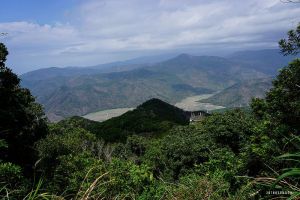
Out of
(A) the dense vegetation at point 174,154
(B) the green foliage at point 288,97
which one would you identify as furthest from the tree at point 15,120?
(B) the green foliage at point 288,97

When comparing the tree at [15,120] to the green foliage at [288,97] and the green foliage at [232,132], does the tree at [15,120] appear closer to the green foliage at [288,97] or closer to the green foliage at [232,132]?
the green foliage at [288,97]

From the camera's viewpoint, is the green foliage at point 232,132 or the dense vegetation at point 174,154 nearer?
the dense vegetation at point 174,154

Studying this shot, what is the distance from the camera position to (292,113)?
21.8m

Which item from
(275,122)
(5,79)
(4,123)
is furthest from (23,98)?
(275,122)

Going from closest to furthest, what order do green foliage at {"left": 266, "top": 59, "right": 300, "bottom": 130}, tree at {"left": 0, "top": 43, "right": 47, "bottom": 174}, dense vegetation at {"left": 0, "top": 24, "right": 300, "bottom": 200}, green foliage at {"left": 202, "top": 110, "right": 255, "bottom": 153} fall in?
dense vegetation at {"left": 0, "top": 24, "right": 300, "bottom": 200} → green foliage at {"left": 266, "top": 59, "right": 300, "bottom": 130} → tree at {"left": 0, "top": 43, "right": 47, "bottom": 174} → green foliage at {"left": 202, "top": 110, "right": 255, "bottom": 153}

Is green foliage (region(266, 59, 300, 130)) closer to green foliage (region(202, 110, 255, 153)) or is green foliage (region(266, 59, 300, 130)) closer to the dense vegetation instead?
the dense vegetation

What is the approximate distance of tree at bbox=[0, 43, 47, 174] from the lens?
25391 millimetres

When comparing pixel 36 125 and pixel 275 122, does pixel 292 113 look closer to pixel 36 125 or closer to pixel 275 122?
pixel 275 122

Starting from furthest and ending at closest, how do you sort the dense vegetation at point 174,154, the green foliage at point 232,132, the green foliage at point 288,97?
1. the green foliage at point 232,132
2. the green foliage at point 288,97
3. the dense vegetation at point 174,154

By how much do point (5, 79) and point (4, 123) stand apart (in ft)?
11.4

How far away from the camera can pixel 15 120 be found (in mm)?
25875

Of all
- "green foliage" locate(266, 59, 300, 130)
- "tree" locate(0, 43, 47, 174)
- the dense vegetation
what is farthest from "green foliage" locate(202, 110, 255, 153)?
"tree" locate(0, 43, 47, 174)

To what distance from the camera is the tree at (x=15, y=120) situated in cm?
2539

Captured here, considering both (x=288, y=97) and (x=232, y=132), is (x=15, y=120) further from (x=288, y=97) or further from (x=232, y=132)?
(x=232, y=132)
